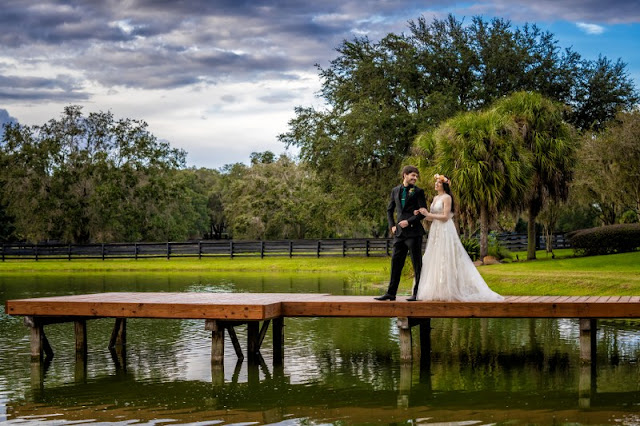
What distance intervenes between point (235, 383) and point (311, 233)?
6122cm

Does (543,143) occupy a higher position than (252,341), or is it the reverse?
(543,143)

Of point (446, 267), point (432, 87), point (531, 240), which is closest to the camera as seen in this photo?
point (446, 267)

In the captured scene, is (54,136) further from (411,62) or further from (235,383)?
(235,383)

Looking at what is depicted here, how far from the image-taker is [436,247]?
15.7 metres

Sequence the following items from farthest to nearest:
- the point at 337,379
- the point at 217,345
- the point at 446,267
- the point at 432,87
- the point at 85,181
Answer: the point at 85,181 → the point at 432,87 → the point at 217,345 → the point at 446,267 → the point at 337,379

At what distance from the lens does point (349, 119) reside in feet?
165

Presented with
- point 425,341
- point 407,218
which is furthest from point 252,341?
point 407,218

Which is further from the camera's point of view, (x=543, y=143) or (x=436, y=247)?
(x=543, y=143)

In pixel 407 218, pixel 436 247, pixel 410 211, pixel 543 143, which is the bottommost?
pixel 436 247

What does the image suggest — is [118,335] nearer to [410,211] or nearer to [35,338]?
[35,338]

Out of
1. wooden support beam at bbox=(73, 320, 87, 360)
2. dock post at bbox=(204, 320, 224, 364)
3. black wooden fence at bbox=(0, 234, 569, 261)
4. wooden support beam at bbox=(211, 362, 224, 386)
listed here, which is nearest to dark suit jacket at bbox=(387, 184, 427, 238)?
dock post at bbox=(204, 320, 224, 364)

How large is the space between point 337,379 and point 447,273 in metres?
2.79

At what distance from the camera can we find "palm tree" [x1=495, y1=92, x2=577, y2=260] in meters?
37.8

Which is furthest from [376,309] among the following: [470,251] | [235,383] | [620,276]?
[470,251]
